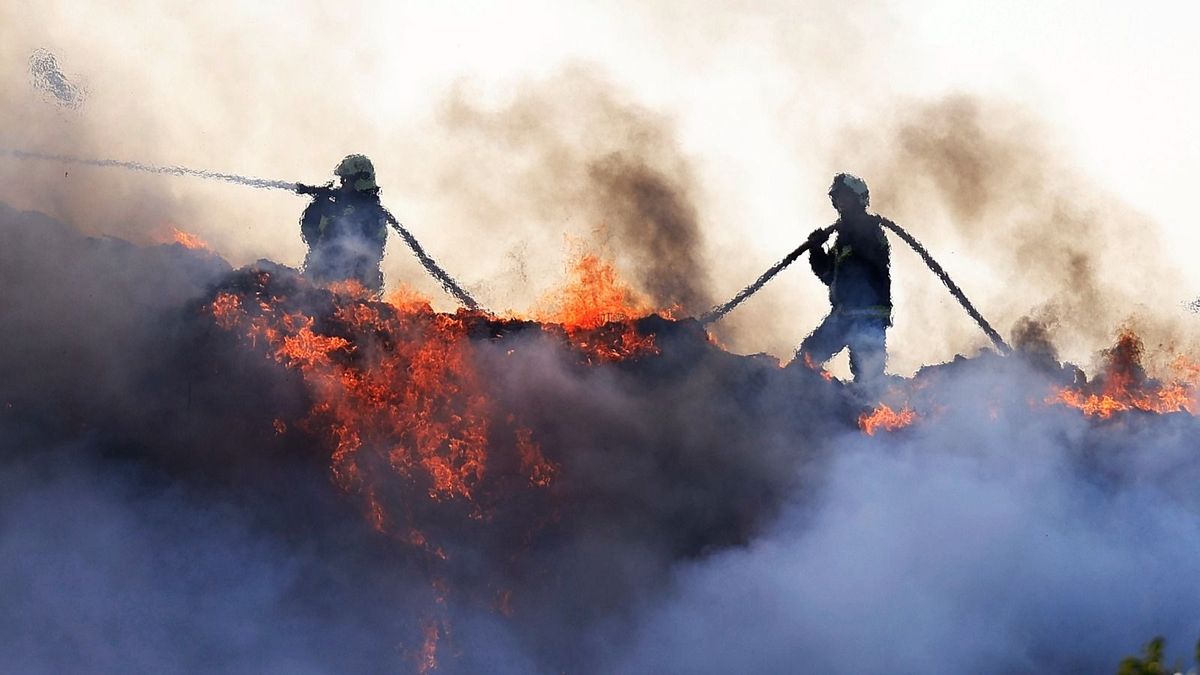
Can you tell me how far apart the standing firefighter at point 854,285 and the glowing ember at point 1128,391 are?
8.02 feet

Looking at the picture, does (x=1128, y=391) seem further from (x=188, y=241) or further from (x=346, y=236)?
(x=188, y=241)

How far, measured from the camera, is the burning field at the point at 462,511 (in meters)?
18.5

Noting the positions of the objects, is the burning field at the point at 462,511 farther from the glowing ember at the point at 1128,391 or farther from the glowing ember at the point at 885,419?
the glowing ember at the point at 1128,391

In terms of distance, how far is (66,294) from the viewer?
19484 millimetres

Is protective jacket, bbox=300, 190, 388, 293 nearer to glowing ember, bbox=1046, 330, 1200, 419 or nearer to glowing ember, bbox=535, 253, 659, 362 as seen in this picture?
glowing ember, bbox=535, 253, 659, 362

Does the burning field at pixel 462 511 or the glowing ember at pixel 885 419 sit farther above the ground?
the glowing ember at pixel 885 419

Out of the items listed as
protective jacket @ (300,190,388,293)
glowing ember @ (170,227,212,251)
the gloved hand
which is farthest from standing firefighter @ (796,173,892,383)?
glowing ember @ (170,227,212,251)

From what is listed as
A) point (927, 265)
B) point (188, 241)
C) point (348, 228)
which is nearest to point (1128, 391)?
point (927, 265)

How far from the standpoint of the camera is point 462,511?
63.0ft

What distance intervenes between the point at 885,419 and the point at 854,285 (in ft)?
6.89

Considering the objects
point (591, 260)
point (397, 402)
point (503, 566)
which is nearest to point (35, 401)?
point (397, 402)

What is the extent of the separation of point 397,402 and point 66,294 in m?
4.07

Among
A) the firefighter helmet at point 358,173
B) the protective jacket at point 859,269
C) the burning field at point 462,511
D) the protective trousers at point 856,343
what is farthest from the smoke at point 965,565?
the firefighter helmet at point 358,173

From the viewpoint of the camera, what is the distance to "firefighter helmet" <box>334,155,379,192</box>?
22594 mm
